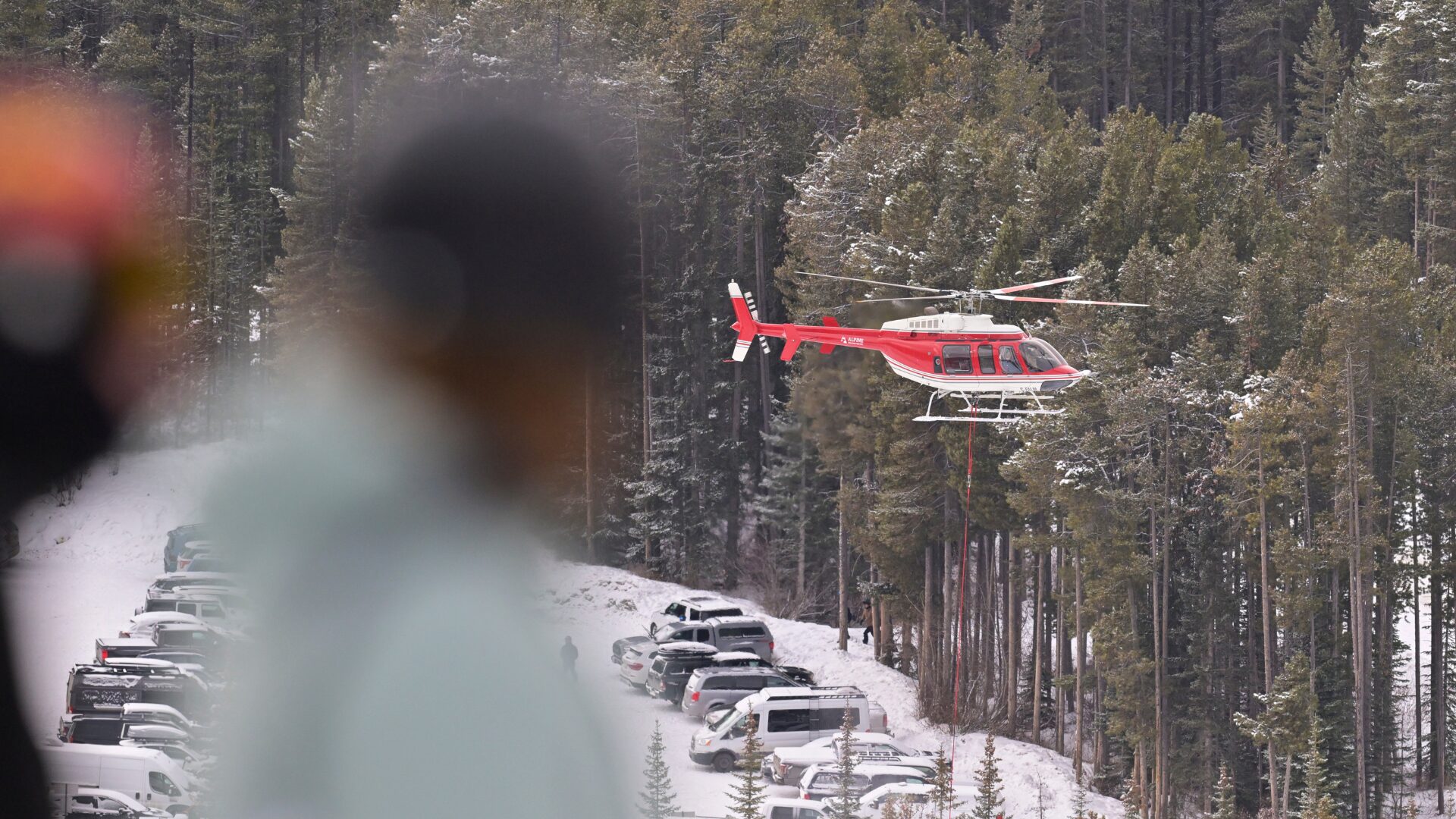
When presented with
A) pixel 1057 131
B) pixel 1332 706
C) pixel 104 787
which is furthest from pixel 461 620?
pixel 1332 706

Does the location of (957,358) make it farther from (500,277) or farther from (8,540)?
(8,540)

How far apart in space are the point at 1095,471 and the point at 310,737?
18.0 metres

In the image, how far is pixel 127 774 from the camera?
29719 mm

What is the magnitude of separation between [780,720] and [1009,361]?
1089 cm

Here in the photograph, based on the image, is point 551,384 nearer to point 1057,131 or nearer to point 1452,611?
point 1057,131

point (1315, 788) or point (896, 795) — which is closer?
point (1315, 788)

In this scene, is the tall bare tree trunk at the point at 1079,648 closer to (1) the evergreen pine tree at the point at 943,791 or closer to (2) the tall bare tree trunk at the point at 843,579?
(1) the evergreen pine tree at the point at 943,791

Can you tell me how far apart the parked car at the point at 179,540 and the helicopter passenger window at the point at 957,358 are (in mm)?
28511

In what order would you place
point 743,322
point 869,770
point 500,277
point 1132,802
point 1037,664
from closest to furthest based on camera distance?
point 1132,802 → point 869,770 → point 743,322 → point 1037,664 → point 500,277

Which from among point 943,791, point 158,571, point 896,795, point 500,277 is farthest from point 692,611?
point 158,571

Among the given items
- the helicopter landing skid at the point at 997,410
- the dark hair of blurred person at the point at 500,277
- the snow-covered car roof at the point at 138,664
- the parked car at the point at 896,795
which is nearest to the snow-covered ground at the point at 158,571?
the snow-covered car roof at the point at 138,664

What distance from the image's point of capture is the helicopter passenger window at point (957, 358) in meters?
27.6

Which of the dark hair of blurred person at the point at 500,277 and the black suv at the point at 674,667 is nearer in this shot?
the black suv at the point at 674,667

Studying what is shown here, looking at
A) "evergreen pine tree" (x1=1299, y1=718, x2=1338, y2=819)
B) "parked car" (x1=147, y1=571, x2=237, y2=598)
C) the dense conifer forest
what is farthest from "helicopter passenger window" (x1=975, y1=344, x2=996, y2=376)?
"parked car" (x1=147, y1=571, x2=237, y2=598)
